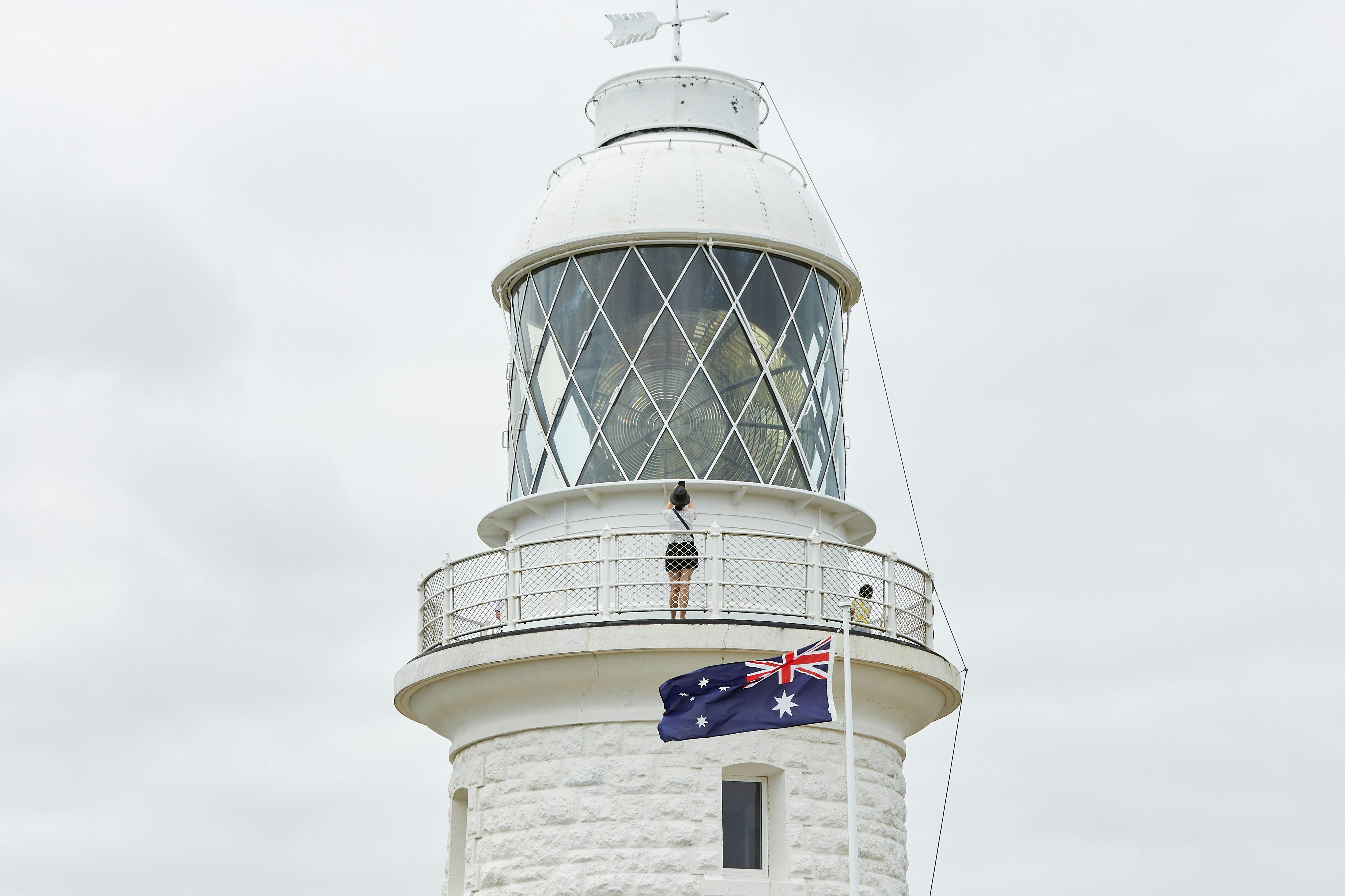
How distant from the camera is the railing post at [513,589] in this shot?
19.6 m

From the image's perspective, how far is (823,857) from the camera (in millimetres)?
19188

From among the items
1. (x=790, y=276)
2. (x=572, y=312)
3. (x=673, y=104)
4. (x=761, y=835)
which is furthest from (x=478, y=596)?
(x=673, y=104)

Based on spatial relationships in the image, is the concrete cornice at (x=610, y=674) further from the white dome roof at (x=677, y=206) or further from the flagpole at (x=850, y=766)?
the white dome roof at (x=677, y=206)

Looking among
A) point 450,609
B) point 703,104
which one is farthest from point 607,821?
point 703,104

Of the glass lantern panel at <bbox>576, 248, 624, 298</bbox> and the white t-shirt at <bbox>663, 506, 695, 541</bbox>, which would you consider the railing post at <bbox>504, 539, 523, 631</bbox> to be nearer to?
the white t-shirt at <bbox>663, 506, 695, 541</bbox>

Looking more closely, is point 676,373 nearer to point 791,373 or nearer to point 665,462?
point 665,462

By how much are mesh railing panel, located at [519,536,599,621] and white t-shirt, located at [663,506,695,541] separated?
2.37ft

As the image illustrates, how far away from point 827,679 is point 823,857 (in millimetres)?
2558

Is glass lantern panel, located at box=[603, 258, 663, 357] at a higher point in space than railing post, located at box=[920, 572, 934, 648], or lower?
higher

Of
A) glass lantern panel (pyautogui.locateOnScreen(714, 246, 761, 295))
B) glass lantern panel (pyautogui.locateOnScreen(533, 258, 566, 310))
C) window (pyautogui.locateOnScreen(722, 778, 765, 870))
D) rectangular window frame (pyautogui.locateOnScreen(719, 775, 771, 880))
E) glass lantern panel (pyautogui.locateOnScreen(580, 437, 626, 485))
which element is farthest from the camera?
glass lantern panel (pyautogui.locateOnScreen(533, 258, 566, 310))

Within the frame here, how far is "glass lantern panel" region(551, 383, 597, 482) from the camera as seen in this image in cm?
2072

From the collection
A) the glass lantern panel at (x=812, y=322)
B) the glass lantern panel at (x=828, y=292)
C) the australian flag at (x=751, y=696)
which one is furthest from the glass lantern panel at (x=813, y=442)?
the australian flag at (x=751, y=696)

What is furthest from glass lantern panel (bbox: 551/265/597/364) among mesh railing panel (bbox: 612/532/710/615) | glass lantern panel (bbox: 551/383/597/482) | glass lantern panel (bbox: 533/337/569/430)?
mesh railing panel (bbox: 612/532/710/615)

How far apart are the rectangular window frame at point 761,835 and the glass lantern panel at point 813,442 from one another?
3204 millimetres
